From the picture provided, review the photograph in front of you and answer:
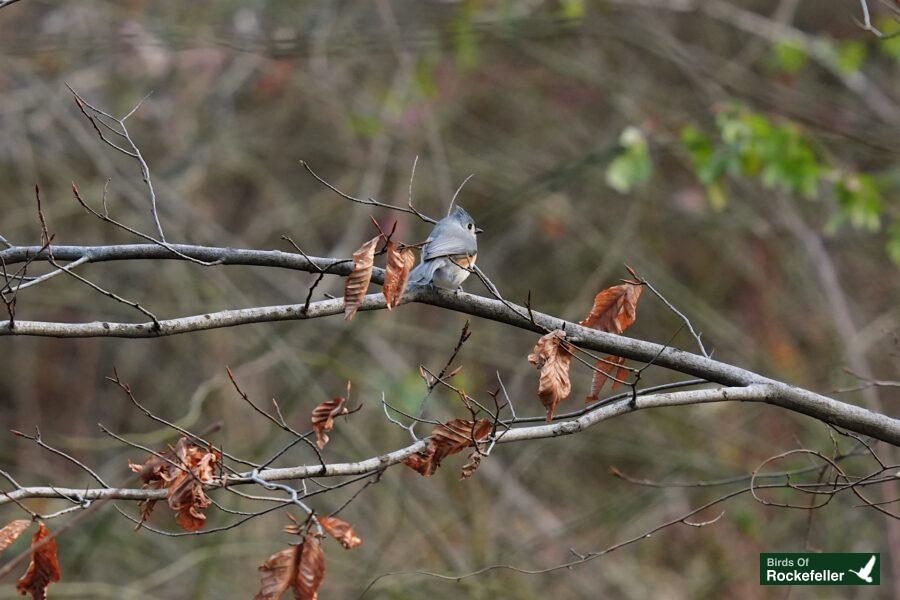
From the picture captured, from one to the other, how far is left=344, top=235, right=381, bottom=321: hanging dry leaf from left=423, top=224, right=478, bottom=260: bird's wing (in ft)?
2.50

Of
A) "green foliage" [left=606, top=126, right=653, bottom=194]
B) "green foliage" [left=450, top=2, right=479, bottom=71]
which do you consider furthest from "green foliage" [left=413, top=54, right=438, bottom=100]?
"green foliage" [left=606, top=126, right=653, bottom=194]

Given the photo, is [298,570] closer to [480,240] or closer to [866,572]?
[866,572]

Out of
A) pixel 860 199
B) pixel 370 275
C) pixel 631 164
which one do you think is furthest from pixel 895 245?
pixel 370 275

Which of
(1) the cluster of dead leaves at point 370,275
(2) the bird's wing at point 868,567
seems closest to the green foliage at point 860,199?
(2) the bird's wing at point 868,567

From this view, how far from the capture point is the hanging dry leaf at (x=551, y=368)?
2715mm

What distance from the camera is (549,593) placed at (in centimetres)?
760

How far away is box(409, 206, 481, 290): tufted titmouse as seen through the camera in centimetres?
329

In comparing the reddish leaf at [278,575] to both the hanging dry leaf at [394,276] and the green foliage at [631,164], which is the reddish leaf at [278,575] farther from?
the green foliage at [631,164]

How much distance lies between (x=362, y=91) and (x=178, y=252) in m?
7.25

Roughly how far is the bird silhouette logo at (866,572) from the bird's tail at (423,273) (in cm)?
197

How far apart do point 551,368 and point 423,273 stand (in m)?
0.71

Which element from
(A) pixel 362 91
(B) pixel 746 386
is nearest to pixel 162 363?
(A) pixel 362 91

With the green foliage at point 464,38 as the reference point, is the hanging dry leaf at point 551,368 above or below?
below

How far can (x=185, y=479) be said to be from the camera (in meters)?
2.54
